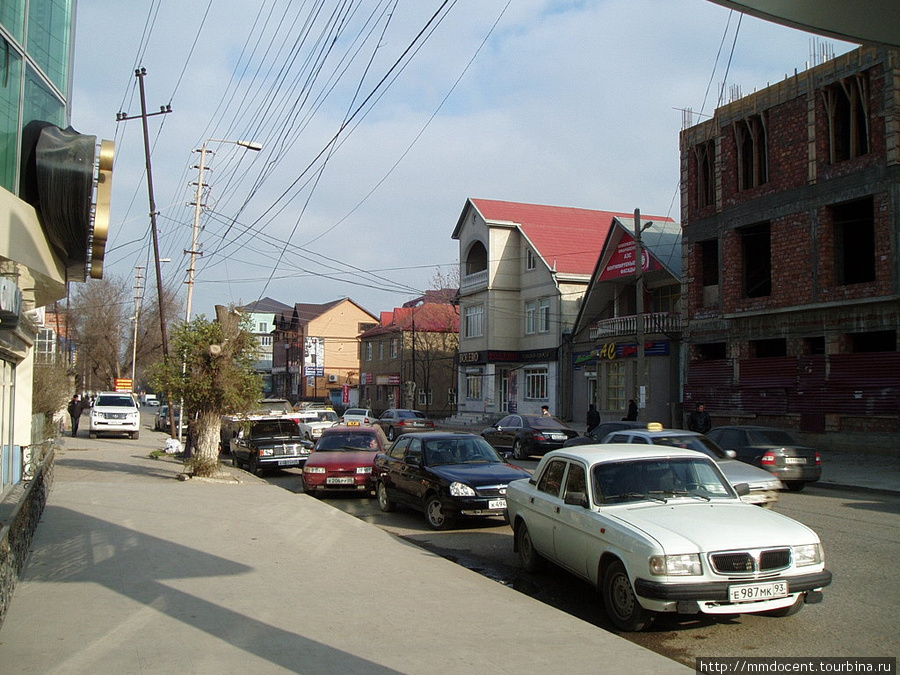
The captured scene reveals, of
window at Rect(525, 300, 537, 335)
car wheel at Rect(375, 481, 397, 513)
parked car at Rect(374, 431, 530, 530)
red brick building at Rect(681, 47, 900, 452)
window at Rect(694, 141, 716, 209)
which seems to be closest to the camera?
parked car at Rect(374, 431, 530, 530)

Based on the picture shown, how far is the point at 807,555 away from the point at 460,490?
594 cm

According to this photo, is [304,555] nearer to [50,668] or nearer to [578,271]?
[50,668]

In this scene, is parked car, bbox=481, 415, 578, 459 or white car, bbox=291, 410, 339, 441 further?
white car, bbox=291, 410, 339, 441

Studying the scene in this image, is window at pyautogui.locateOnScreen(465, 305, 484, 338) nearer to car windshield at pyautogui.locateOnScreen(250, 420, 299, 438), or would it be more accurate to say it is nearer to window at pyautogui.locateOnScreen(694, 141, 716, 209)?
window at pyautogui.locateOnScreen(694, 141, 716, 209)

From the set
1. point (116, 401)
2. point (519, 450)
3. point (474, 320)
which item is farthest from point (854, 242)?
point (116, 401)

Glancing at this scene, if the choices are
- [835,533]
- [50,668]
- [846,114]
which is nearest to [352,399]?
[846,114]

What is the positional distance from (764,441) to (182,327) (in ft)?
41.9

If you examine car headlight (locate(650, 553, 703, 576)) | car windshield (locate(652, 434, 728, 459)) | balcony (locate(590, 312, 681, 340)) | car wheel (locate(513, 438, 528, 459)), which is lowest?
car wheel (locate(513, 438, 528, 459))

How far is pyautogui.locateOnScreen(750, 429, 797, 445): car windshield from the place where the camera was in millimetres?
16969

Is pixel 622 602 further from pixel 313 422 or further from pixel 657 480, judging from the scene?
pixel 313 422

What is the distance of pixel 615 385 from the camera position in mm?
37969

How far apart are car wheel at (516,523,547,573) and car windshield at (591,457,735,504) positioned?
151 centimetres

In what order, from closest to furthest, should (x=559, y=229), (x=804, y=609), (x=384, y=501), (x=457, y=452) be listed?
1. (x=804, y=609)
2. (x=457, y=452)
3. (x=384, y=501)
4. (x=559, y=229)

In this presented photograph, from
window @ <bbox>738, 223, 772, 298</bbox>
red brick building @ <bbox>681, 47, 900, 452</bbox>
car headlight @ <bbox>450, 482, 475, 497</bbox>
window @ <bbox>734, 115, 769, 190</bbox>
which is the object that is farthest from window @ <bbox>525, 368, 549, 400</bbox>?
car headlight @ <bbox>450, 482, 475, 497</bbox>
